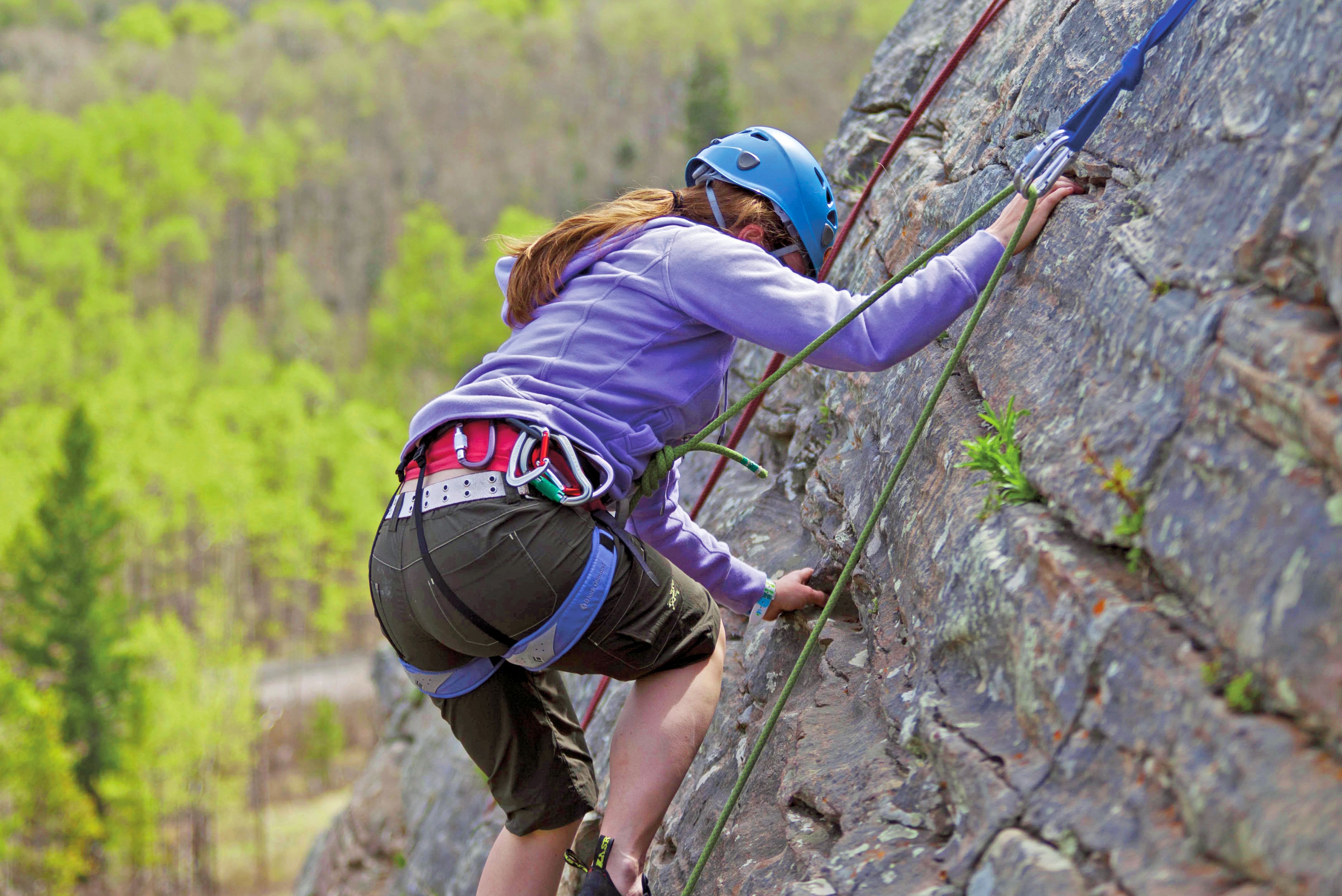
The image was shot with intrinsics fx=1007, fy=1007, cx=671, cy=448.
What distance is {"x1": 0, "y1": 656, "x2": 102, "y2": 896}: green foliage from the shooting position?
20156mm

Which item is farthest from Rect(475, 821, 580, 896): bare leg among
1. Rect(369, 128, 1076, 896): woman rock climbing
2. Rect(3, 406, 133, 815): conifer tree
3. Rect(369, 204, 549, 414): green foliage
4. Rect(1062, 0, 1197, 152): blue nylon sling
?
A: Rect(369, 204, 549, 414): green foliage

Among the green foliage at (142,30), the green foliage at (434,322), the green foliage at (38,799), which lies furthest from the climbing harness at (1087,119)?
the green foliage at (142,30)

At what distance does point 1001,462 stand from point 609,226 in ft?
4.28

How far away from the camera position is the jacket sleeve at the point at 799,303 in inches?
106

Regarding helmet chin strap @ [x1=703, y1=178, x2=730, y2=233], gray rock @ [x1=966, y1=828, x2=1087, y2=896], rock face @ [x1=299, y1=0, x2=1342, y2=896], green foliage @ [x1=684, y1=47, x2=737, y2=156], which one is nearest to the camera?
rock face @ [x1=299, y1=0, x2=1342, y2=896]

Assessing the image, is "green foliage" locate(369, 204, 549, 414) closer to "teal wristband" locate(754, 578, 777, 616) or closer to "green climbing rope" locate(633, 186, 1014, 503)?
"teal wristband" locate(754, 578, 777, 616)

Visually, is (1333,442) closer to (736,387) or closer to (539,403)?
(539,403)

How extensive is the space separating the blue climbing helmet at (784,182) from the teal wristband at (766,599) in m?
1.16

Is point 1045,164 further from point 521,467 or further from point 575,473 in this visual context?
point 521,467

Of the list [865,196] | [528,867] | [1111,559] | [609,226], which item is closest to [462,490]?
[609,226]

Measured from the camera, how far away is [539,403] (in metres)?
2.78

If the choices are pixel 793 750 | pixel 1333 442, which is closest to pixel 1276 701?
pixel 1333 442

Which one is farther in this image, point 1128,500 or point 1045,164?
point 1045,164

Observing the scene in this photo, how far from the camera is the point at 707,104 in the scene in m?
39.3
